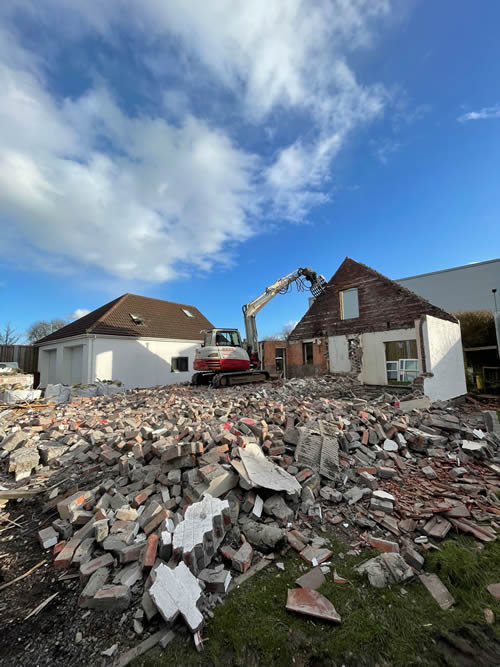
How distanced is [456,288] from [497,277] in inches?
100

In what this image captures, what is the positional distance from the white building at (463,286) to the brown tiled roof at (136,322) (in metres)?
19.0

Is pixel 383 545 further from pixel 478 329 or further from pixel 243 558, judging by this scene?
pixel 478 329

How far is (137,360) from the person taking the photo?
58.1 ft

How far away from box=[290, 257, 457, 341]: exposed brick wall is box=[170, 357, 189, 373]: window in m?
7.69

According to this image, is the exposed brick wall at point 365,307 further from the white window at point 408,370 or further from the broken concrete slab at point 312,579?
the broken concrete slab at point 312,579

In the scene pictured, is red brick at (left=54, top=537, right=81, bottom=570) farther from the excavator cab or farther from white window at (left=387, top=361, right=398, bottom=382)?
white window at (left=387, top=361, right=398, bottom=382)

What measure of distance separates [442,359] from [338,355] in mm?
5024

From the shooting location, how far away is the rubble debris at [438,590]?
226 centimetres

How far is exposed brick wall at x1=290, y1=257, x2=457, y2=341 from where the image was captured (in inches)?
511

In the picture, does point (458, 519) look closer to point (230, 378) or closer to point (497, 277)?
point (230, 378)

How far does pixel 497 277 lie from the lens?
2161 cm

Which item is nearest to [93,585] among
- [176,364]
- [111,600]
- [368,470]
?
[111,600]

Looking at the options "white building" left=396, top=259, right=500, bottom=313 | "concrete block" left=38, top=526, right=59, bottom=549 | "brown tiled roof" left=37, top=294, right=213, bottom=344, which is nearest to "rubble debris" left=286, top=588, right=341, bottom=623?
"concrete block" left=38, top=526, right=59, bottom=549

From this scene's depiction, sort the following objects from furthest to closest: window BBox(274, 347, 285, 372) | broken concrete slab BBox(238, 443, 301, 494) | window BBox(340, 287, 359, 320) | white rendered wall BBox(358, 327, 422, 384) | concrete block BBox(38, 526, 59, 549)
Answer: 1. window BBox(274, 347, 285, 372)
2. window BBox(340, 287, 359, 320)
3. white rendered wall BBox(358, 327, 422, 384)
4. broken concrete slab BBox(238, 443, 301, 494)
5. concrete block BBox(38, 526, 59, 549)
